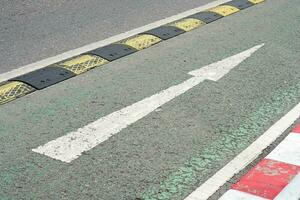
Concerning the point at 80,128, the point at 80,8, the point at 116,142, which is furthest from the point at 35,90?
the point at 80,8

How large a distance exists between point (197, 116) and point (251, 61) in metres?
1.56

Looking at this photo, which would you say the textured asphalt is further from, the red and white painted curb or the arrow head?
the red and white painted curb

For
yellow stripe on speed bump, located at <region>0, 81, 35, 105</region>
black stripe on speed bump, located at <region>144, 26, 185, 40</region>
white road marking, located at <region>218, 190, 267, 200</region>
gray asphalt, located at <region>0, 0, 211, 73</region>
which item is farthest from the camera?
black stripe on speed bump, located at <region>144, 26, 185, 40</region>

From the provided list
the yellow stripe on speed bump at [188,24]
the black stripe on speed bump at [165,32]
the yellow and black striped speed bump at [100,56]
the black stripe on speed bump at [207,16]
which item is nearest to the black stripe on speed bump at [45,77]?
the yellow and black striped speed bump at [100,56]

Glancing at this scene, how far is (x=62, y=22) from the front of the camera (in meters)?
7.27

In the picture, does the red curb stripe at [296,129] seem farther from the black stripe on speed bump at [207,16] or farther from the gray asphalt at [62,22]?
the black stripe on speed bump at [207,16]

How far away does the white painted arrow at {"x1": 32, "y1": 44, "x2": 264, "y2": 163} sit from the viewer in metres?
4.12

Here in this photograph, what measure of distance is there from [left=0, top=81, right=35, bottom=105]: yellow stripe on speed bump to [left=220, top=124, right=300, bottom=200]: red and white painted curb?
2.29 m

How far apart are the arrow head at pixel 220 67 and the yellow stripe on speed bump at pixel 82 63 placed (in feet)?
3.26

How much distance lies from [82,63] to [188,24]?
1875 mm

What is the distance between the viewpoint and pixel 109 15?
760 centimetres

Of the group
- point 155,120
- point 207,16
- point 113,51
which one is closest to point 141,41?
point 113,51

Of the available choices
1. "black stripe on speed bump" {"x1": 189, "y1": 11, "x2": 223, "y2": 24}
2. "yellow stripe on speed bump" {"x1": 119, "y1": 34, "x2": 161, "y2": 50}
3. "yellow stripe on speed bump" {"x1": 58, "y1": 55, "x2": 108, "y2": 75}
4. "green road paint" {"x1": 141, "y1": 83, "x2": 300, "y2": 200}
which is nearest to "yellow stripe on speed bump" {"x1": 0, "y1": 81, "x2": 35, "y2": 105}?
"yellow stripe on speed bump" {"x1": 58, "y1": 55, "x2": 108, "y2": 75}

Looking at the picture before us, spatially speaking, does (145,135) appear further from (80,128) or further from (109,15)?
(109,15)
